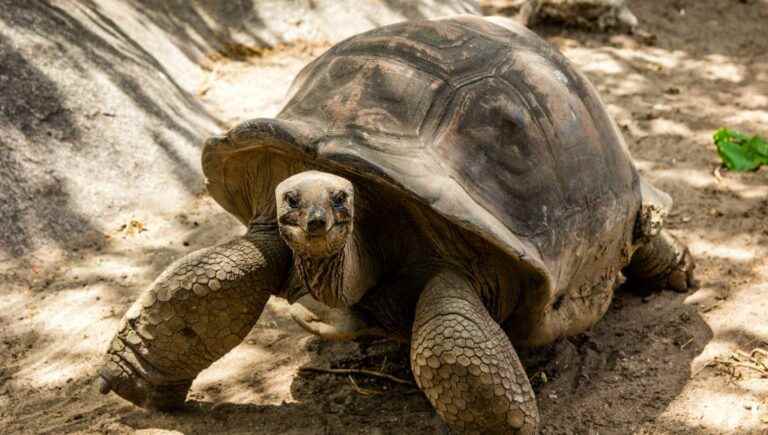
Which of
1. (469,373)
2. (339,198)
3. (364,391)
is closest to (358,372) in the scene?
(364,391)

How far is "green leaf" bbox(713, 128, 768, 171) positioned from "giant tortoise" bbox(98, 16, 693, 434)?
6.94 ft

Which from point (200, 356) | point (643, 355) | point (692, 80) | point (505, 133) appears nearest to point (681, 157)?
point (692, 80)

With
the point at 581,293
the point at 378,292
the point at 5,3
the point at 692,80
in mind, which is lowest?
the point at 692,80

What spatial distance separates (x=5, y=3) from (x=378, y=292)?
11.0 ft

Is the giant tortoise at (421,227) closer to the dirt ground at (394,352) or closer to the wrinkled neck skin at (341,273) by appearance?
the wrinkled neck skin at (341,273)

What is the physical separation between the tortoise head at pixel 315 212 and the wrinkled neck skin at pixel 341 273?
13 cm

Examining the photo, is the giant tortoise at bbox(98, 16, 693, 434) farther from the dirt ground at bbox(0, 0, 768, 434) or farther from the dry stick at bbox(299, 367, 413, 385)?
the dry stick at bbox(299, 367, 413, 385)

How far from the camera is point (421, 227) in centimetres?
282

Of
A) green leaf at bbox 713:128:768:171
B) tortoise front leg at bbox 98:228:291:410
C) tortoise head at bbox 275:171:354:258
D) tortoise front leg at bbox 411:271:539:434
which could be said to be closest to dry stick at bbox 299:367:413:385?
tortoise front leg at bbox 98:228:291:410

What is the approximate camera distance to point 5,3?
499 centimetres

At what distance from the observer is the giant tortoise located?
2580 mm

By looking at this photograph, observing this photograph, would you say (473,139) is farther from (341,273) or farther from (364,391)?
(364,391)

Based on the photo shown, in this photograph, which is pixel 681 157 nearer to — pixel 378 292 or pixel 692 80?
pixel 692 80

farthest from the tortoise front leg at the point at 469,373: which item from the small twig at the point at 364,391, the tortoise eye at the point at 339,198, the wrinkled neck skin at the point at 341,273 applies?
the small twig at the point at 364,391
